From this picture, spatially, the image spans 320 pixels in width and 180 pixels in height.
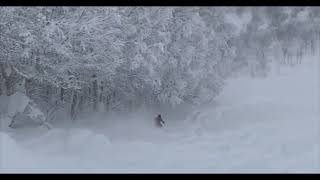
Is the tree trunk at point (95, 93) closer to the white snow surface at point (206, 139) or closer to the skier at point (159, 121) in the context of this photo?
the white snow surface at point (206, 139)

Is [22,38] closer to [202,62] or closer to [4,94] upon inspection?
[4,94]

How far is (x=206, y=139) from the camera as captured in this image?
11.9 meters

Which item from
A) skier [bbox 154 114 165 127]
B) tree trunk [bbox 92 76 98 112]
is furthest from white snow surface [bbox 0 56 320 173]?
tree trunk [bbox 92 76 98 112]

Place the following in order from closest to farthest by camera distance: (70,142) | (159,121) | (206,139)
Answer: (70,142), (206,139), (159,121)

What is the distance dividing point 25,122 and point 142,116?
2344 millimetres

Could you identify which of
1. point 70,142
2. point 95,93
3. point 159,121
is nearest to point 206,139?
point 159,121

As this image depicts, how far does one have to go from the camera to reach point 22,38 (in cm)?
1159

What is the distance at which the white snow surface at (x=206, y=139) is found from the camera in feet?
35.2

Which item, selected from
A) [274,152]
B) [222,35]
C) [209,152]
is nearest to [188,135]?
[209,152]

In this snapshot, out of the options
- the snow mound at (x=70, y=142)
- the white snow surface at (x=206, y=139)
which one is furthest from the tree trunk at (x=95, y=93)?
the snow mound at (x=70, y=142)

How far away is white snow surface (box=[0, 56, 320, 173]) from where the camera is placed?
10.7 m

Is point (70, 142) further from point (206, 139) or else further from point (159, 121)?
point (206, 139)

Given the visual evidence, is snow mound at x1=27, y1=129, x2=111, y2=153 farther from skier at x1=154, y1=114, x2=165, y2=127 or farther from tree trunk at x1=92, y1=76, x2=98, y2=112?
skier at x1=154, y1=114, x2=165, y2=127
